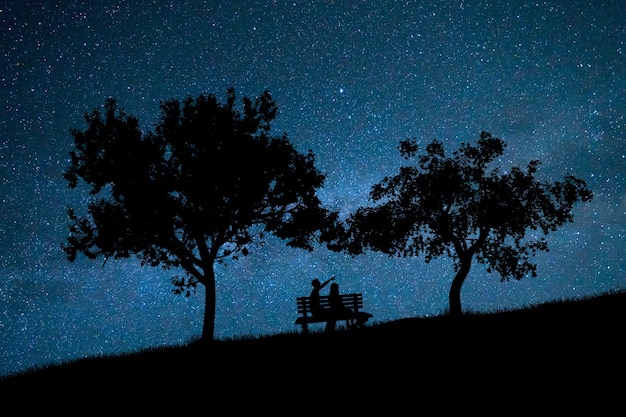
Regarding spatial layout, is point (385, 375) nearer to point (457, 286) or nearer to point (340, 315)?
point (340, 315)

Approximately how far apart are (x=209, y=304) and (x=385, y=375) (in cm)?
1336

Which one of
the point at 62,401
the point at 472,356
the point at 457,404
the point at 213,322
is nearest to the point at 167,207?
the point at 213,322

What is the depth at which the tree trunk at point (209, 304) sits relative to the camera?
18.9m

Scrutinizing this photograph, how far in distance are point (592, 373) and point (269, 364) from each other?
17.2 feet

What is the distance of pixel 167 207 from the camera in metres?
19.1

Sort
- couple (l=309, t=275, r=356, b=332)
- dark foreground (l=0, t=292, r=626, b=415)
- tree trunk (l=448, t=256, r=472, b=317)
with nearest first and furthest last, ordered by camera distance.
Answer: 1. dark foreground (l=0, t=292, r=626, b=415)
2. couple (l=309, t=275, r=356, b=332)
3. tree trunk (l=448, t=256, r=472, b=317)

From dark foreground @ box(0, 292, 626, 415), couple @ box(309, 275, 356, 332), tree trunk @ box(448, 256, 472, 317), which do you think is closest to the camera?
dark foreground @ box(0, 292, 626, 415)

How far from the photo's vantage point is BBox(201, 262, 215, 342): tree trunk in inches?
744

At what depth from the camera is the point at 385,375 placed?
713 cm

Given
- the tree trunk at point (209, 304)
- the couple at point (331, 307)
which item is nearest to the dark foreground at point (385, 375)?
the couple at point (331, 307)

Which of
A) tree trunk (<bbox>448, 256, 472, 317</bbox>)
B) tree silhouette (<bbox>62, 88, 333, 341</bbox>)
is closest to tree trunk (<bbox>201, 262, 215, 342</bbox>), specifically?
tree silhouette (<bbox>62, 88, 333, 341</bbox>)

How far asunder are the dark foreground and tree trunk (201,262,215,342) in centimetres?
714

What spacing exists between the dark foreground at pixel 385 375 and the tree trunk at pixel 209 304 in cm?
714

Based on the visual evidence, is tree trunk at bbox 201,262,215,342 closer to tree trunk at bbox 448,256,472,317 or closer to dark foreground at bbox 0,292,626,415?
dark foreground at bbox 0,292,626,415
